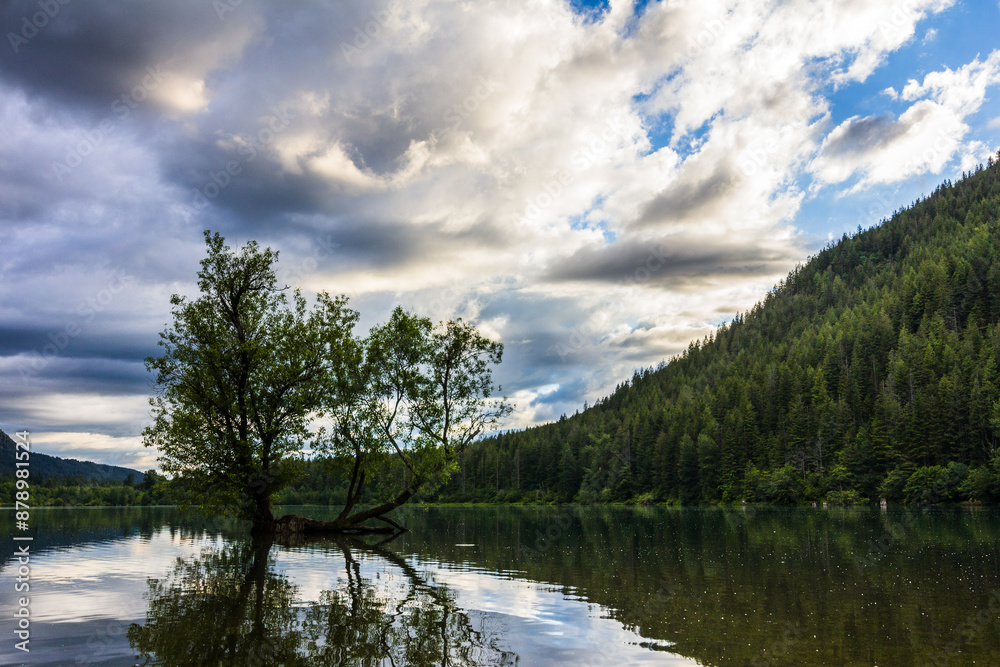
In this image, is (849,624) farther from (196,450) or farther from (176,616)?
(196,450)

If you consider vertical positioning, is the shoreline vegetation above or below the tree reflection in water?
below

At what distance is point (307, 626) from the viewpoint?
16.5m

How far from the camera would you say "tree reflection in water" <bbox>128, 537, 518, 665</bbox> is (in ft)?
45.0

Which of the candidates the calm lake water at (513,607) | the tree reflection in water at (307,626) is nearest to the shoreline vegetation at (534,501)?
the calm lake water at (513,607)

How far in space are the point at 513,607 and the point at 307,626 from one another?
22.5 feet

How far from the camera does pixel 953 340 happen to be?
511 ft

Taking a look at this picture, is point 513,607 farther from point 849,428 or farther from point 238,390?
point 849,428

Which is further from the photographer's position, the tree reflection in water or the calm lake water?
the calm lake water

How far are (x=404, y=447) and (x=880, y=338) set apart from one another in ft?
567

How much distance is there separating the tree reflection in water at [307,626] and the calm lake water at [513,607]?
7 cm

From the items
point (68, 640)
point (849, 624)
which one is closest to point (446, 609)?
point (68, 640)

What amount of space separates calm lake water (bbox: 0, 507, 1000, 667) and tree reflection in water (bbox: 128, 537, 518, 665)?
0.07 m

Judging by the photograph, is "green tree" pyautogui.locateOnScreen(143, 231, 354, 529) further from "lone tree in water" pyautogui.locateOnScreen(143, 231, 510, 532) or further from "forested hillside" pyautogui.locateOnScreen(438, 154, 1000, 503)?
"forested hillside" pyautogui.locateOnScreen(438, 154, 1000, 503)

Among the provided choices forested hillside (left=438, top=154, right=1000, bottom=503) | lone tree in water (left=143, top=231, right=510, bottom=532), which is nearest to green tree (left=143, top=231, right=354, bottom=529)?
lone tree in water (left=143, top=231, right=510, bottom=532)
